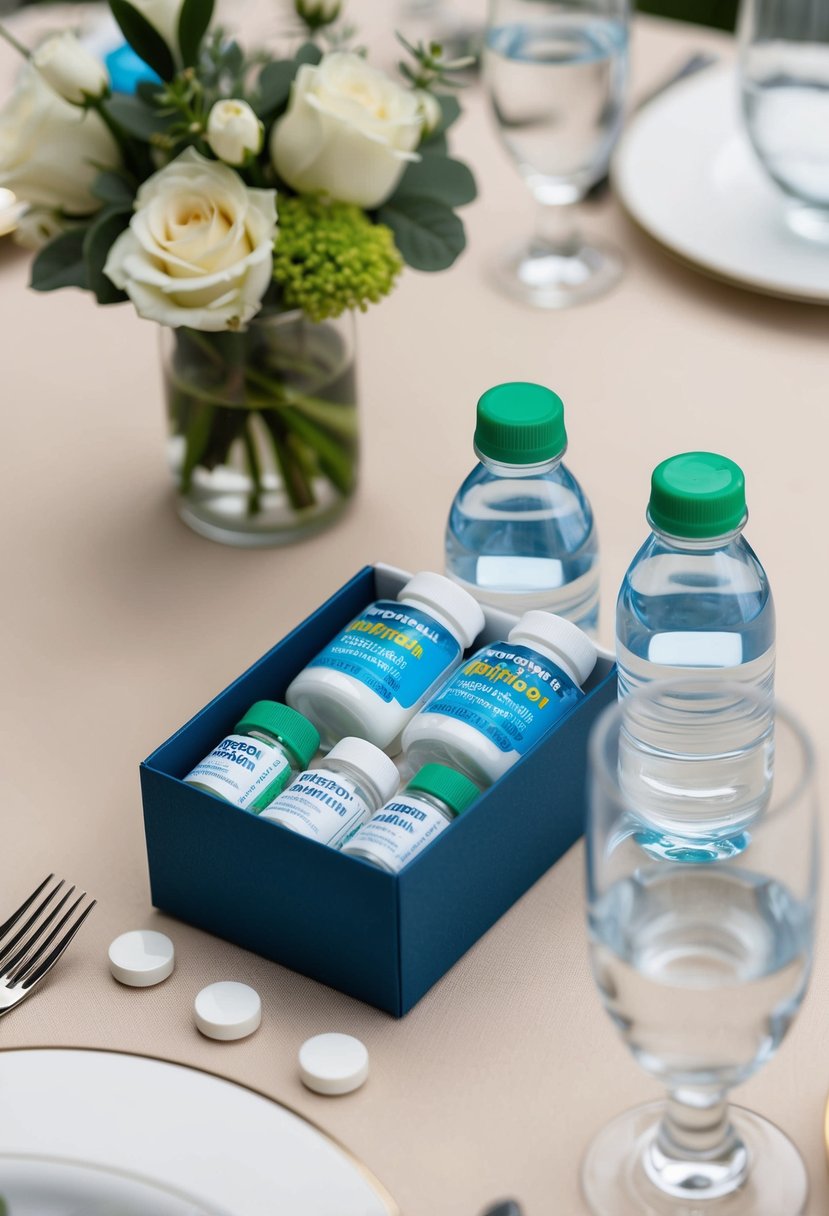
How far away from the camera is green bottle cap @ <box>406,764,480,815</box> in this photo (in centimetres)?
76

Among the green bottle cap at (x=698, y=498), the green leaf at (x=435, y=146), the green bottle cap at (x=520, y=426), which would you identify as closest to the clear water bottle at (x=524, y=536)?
the green bottle cap at (x=520, y=426)

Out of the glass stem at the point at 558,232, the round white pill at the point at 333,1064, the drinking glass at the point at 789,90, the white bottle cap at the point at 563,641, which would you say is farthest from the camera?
the glass stem at the point at 558,232

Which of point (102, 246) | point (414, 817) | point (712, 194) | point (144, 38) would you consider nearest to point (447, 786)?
point (414, 817)

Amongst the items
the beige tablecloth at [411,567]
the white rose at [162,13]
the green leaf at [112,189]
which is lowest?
the beige tablecloth at [411,567]

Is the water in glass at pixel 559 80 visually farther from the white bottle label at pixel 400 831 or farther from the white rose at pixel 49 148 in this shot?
the white bottle label at pixel 400 831

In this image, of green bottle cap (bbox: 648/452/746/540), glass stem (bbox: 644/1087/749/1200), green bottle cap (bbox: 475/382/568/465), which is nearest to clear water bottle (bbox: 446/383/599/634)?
green bottle cap (bbox: 475/382/568/465)

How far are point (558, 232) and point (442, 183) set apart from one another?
14.0 inches

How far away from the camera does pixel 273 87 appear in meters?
0.96

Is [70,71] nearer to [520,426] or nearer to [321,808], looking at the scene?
[520,426]

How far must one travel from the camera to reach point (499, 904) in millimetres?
803

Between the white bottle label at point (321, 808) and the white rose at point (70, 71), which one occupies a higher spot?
the white rose at point (70, 71)

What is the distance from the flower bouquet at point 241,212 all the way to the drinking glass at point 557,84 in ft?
0.72

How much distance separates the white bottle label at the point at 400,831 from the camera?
73cm

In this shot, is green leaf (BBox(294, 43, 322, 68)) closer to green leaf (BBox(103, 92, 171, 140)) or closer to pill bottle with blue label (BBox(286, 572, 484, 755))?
green leaf (BBox(103, 92, 171, 140))
